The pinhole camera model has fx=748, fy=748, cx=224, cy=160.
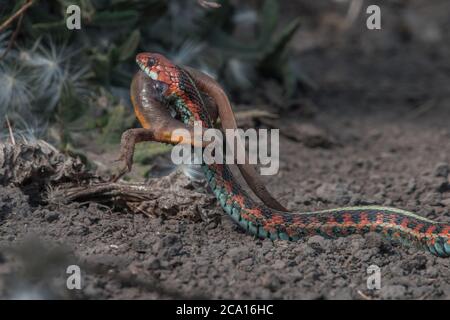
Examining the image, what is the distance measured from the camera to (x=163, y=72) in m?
5.11

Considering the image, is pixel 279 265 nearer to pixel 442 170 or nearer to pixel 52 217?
pixel 52 217

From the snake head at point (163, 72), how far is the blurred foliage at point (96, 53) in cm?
155

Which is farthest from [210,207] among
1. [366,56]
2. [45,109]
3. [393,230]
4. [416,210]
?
[366,56]

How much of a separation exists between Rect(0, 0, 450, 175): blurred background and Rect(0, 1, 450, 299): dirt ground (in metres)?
1.02

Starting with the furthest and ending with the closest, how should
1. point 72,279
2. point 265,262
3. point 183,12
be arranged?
point 183,12, point 265,262, point 72,279

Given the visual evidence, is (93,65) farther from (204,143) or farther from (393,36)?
(393,36)

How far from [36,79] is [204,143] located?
2.76 metres

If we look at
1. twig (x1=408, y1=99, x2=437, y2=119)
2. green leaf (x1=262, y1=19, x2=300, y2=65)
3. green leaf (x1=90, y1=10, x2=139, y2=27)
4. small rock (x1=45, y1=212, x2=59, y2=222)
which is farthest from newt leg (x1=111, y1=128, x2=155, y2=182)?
twig (x1=408, y1=99, x2=437, y2=119)

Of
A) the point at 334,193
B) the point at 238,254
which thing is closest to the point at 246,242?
the point at 238,254

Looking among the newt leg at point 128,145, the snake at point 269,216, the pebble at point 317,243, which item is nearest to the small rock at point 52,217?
the newt leg at point 128,145

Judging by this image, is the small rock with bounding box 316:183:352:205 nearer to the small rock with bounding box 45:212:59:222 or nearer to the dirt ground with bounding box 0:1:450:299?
the dirt ground with bounding box 0:1:450:299

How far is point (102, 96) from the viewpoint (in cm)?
720

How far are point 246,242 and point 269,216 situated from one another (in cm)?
28

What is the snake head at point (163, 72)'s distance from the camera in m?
5.10
